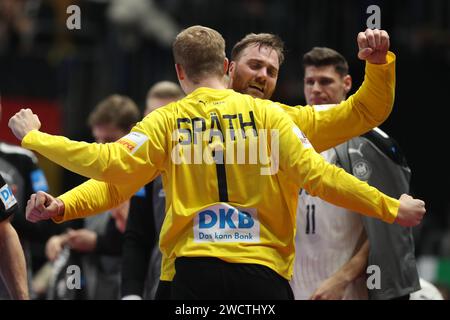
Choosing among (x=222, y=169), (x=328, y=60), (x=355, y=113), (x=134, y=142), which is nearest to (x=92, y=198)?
(x=134, y=142)

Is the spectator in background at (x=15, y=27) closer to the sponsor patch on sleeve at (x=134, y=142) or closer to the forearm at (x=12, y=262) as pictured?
the forearm at (x=12, y=262)

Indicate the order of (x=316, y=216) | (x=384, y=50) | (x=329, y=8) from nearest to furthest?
(x=384, y=50) < (x=316, y=216) < (x=329, y=8)

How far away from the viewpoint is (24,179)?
7.83 metres

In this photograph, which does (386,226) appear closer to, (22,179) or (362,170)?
(362,170)

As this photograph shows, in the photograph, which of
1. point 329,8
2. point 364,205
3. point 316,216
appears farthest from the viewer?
point 329,8

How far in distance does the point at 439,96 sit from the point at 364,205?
8993 mm

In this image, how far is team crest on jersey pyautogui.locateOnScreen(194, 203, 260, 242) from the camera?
4.99 m

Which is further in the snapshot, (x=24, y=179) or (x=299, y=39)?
(x=299, y=39)

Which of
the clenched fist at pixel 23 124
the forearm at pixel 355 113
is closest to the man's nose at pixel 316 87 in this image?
the forearm at pixel 355 113

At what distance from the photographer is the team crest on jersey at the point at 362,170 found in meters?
6.75
